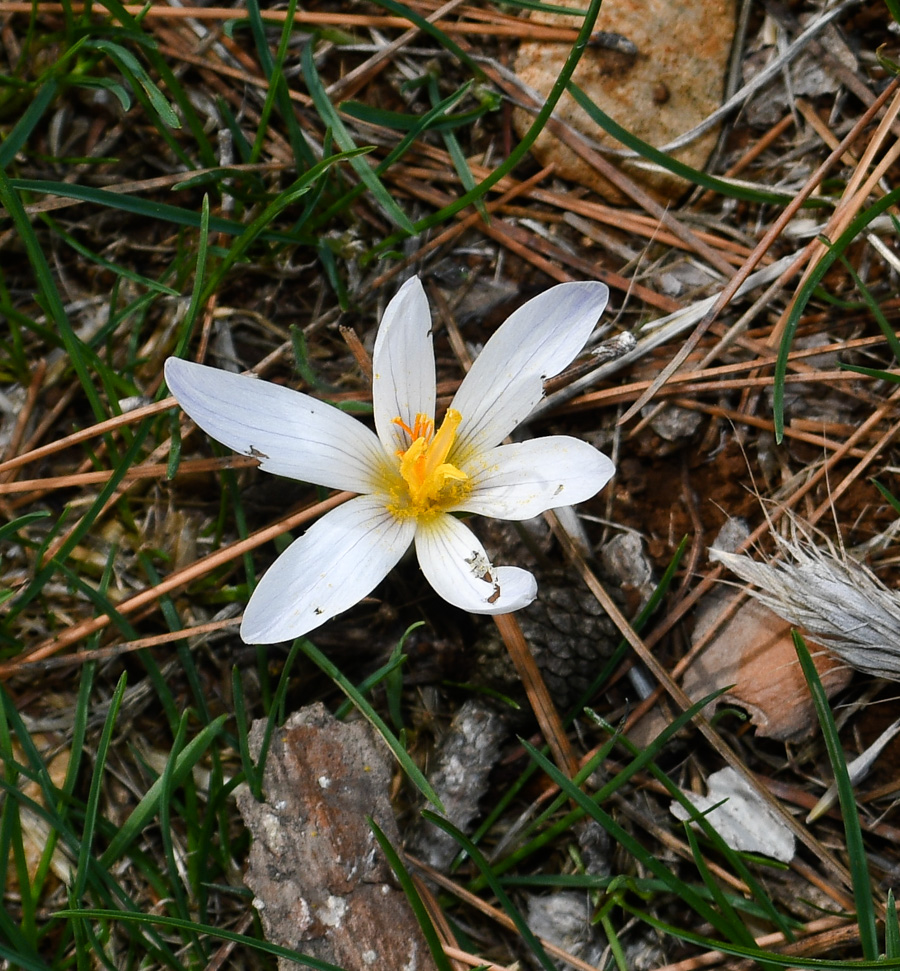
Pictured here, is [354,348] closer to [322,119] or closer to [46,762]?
[322,119]

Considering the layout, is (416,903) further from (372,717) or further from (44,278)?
(44,278)

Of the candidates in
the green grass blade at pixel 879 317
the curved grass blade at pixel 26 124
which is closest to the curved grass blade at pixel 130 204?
the curved grass blade at pixel 26 124

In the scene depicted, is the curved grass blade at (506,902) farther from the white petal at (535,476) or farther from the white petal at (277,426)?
the white petal at (277,426)

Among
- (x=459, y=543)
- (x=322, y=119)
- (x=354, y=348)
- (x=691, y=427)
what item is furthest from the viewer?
(x=322, y=119)

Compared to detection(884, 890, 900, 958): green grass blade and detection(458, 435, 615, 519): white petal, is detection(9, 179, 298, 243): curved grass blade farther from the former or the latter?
detection(884, 890, 900, 958): green grass blade

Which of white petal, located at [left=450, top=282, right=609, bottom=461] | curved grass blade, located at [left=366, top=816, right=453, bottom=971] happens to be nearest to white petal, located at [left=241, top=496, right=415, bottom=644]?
white petal, located at [left=450, top=282, right=609, bottom=461]

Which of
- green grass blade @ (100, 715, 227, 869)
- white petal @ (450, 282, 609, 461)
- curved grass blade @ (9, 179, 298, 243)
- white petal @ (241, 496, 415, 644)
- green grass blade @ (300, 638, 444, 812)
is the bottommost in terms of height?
green grass blade @ (100, 715, 227, 869)

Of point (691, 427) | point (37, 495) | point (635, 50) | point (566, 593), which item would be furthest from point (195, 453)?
point (635, 50)
